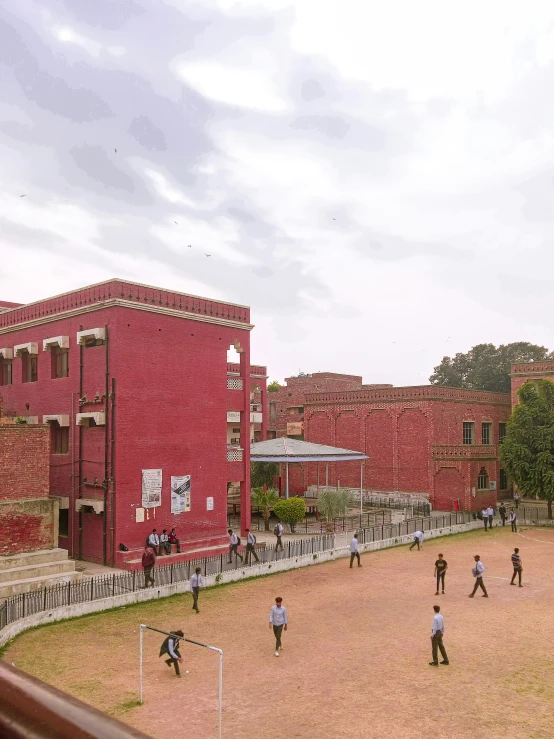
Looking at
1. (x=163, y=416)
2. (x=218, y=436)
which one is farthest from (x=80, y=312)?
(x=218, y=436)

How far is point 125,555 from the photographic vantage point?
1017 inches

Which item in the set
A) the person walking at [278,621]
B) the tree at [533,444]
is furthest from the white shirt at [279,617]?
the tree at [533,444]

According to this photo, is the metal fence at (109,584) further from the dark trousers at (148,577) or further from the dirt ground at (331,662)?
the dirt ground at (331,662)

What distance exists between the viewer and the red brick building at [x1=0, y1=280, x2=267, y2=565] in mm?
26906

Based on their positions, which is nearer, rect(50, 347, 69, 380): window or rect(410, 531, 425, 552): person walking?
rect(50, 347, 69, 380): window

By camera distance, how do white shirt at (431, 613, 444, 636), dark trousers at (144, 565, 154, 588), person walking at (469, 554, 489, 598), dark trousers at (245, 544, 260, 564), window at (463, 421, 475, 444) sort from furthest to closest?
window at (463, 421, 475, 444)
dark trousers at (245, 544, 260, 564)
dark trousers at (144, 565, 154, 588)
person walking at (469, 554, 489, 598)
white shirt at (431, 613, 444, 636)

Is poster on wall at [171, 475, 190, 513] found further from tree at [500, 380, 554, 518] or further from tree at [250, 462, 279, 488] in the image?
tree at [500, 380, 554, 518]

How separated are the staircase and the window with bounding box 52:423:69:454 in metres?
6.93

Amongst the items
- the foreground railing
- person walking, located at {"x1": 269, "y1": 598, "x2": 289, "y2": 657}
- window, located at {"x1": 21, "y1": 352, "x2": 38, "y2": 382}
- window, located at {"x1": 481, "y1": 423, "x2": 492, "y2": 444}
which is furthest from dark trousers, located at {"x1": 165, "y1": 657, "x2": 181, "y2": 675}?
window, located at {"x1": 481, "y1": 423, "x2": 492, "y2": 444}

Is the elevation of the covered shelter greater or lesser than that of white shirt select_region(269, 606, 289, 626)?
greater

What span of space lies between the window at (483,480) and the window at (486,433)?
6.95 meters

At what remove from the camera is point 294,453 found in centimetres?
3872

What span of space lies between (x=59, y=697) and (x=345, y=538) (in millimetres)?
32530

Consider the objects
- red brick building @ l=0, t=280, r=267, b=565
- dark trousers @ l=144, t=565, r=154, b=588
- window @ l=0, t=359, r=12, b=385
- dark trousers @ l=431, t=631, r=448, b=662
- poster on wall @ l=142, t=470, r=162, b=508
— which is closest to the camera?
dark trousers @ l=431, t=631, r=448, b=662
